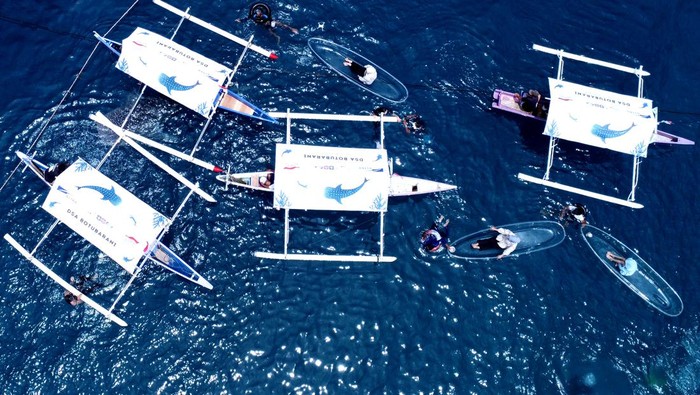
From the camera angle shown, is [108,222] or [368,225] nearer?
[108,222]

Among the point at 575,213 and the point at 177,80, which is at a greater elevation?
the point at 177,80

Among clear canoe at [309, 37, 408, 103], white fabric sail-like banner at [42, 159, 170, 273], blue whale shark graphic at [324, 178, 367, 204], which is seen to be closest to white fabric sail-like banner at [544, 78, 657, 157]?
clear canoe at [309, 37, 408, 103]

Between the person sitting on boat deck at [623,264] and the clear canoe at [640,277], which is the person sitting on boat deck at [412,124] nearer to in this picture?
the clear canoe at [640,277]

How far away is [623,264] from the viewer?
3412 cm

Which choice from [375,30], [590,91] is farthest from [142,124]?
[590,91]

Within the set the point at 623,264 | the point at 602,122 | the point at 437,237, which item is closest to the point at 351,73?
the point at 437,237

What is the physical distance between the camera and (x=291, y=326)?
1258 inches

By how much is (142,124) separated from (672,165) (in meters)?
37.2

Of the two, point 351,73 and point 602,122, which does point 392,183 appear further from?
point 602,122

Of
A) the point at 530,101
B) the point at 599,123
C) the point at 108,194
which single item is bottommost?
the point at 108,194

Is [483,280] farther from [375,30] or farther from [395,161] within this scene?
[375,30]

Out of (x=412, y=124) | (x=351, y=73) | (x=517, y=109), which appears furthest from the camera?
(x=351, y=73)

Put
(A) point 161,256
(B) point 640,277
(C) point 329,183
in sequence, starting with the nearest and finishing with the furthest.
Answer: (C) point 329,183 < (A) point 161,256 < (B) point 640,277

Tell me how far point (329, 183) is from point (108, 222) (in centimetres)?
1311
